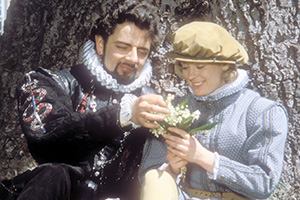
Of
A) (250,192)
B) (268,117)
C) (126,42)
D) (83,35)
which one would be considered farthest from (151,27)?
(250,192)

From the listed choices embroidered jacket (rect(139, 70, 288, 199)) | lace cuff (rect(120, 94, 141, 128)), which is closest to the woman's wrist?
embroidered jacket (rect(139, 70, 288, 199))

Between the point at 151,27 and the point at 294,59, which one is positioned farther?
the point at 294,59

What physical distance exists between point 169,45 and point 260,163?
61.6 inches

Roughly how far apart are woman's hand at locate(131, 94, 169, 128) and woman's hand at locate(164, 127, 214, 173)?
0.14 meters

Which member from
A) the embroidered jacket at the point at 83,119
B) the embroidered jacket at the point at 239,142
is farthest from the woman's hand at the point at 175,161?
the embroidered jacket at the point at 83,119

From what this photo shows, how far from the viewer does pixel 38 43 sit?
4.10 meters

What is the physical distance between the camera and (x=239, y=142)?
2926 mm

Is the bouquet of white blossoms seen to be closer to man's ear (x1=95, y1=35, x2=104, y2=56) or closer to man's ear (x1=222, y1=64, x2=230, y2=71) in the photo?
man's ear (x1=222, y1=64, x2=230, y2=71)

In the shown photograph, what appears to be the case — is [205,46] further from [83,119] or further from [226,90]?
[83,119]

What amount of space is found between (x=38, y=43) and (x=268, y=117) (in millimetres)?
2350

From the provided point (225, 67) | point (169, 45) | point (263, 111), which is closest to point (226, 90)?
point (225, 67)

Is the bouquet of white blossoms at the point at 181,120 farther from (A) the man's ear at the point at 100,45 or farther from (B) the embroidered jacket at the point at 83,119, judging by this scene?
(A) the man's ear at the point at 100,45

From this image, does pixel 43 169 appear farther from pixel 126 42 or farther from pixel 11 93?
pixel 11 93

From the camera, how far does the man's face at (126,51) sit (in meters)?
3.34
